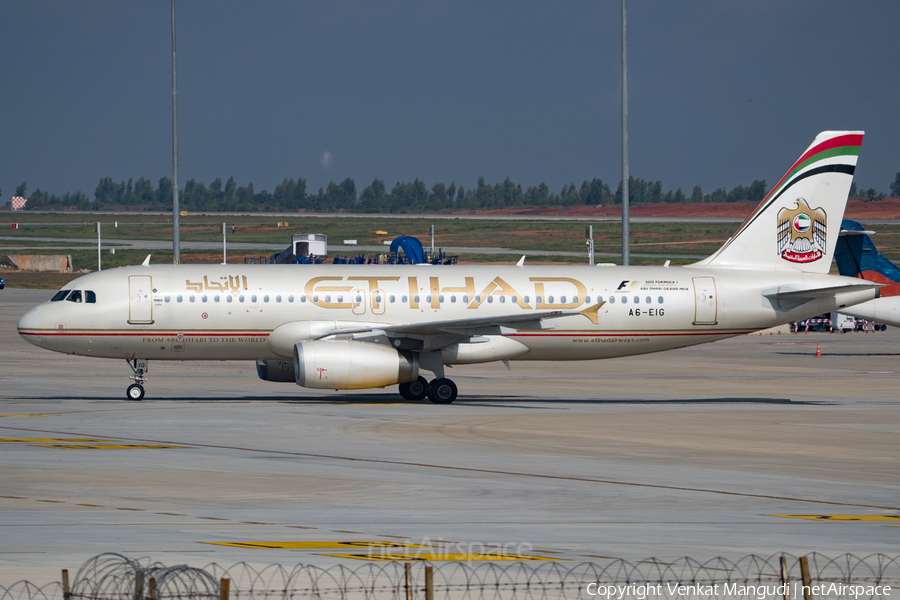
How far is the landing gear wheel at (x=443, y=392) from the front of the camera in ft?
118

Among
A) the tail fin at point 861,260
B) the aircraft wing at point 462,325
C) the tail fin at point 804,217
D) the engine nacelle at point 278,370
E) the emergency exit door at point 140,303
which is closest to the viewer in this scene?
the aircraft wing at point 462,325

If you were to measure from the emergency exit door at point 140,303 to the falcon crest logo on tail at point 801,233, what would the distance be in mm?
21168

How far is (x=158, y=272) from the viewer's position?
36406mm

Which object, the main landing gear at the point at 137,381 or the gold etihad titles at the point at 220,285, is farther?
the gold etihad titles at the point at 220,285

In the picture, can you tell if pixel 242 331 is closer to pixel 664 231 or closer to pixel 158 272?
pixel 158 272

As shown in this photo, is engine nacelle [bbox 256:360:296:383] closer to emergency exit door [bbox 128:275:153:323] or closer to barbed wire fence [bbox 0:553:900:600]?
emergency exit door [bbox 128:275:153:323]

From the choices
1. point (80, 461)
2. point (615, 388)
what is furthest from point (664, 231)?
point (80, 461)

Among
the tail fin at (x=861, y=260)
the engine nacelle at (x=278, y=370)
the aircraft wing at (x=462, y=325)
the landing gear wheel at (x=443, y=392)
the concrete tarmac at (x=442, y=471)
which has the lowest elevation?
the concrete tarmac at (x=442, y=471)

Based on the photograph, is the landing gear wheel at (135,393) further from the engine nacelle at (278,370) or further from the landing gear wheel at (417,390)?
the landing gear wheel at (417,390)

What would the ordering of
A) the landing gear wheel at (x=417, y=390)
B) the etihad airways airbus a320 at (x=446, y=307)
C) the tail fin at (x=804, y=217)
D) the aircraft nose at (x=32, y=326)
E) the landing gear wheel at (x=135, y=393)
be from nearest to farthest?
1. the landing gear wheel at (x=135, y=393)
2. the aircraft nose at (x=32, y=326)
3. the etihad airways airbus a320 at (x=446, y=307)
4. the landing gear wheel at (x=417, y=390)
5. the tail fin at (x=804, y=217)

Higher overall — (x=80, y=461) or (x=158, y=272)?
(x=158, y=272)

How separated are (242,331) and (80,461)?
13.3m

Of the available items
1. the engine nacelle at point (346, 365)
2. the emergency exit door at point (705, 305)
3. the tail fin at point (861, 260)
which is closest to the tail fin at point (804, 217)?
the emergency exit door at point (705, 305)

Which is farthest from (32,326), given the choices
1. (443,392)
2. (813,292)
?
(813,292)
